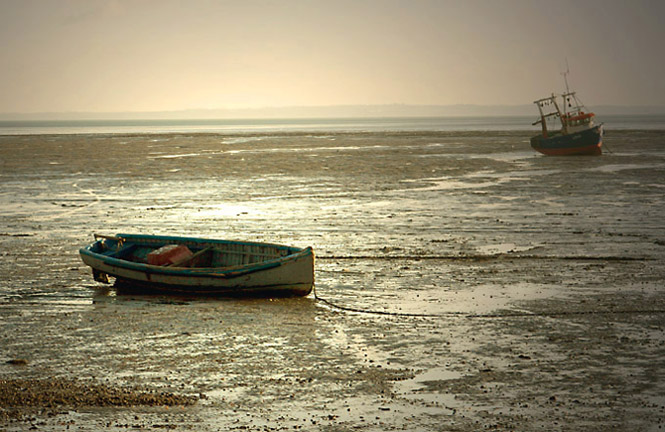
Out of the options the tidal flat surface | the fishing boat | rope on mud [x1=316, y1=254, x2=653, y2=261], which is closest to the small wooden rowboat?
the tidal flat surface

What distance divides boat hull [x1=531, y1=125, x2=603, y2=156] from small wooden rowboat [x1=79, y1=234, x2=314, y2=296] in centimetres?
4372

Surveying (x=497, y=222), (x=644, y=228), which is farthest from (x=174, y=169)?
(x=644, y=228)

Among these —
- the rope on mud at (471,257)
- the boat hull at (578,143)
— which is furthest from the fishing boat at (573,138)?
the rope on mud at (471,257)

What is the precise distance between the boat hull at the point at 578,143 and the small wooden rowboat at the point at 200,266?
143 ft

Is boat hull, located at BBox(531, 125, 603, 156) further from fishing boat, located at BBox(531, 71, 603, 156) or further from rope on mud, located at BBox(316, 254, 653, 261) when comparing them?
rope on mud, located at BBox(316, 254, 653, 261)

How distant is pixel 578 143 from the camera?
182 ft

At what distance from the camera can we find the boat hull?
55438mm

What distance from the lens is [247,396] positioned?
9.65 meters

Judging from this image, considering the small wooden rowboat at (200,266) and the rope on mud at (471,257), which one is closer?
the small wooden rowboat at (200,266)

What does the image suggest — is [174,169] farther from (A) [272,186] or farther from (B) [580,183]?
(B) [580,183]

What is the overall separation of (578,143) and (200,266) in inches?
1750

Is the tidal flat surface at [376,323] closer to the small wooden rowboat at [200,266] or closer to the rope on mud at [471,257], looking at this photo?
the rope on mud at [471,257]

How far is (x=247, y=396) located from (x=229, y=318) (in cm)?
387

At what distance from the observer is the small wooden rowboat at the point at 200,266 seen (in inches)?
575
